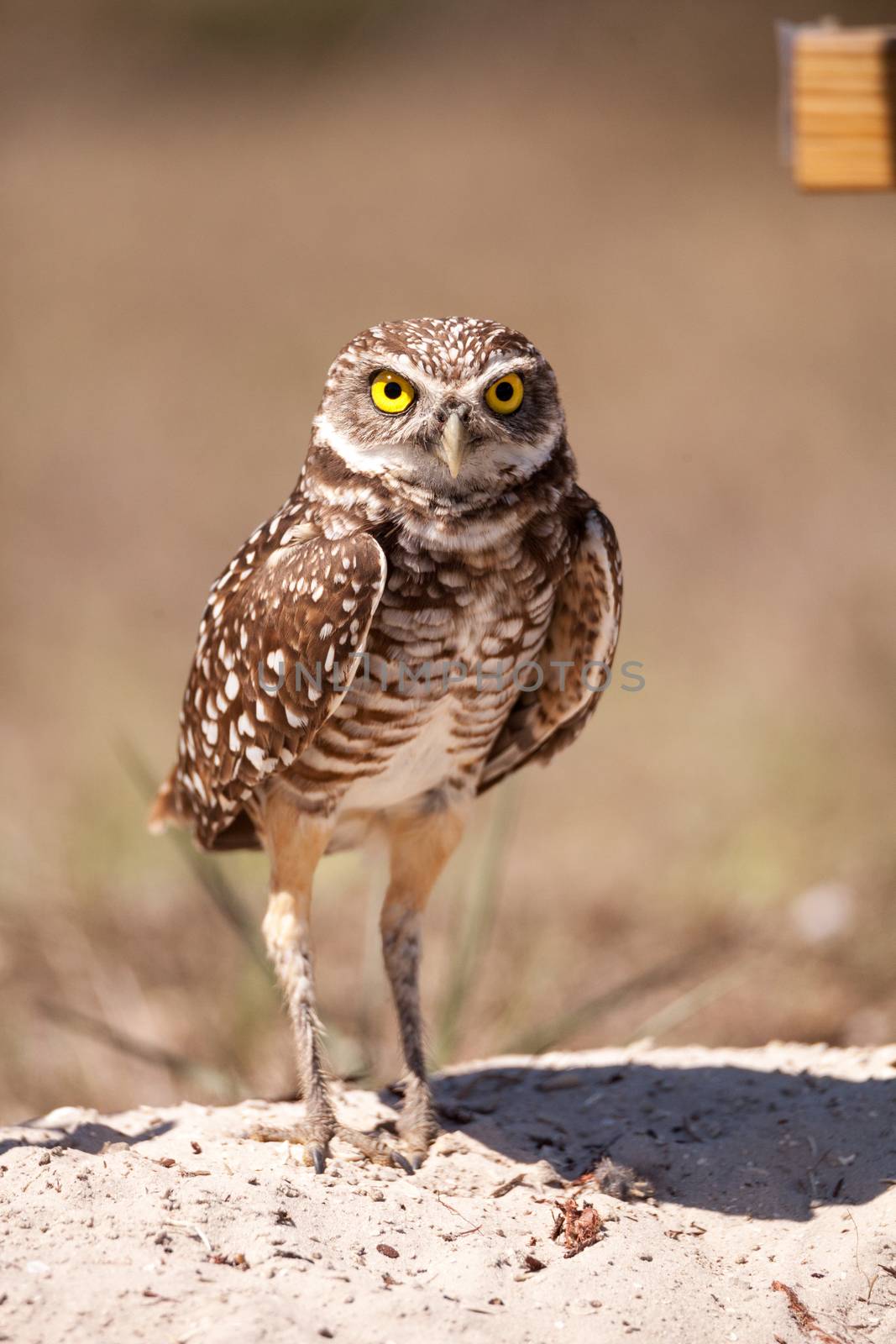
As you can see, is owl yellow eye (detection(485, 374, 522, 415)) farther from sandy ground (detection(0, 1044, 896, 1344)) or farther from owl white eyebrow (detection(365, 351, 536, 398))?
sandy ground (detection(0, 1044, 896, 1344))

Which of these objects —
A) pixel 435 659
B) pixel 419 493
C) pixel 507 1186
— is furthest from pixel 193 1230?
pixel 419 493

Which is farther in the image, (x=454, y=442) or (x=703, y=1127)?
(x=703, y=1127)

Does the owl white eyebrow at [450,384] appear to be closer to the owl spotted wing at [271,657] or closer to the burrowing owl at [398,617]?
the burrowing owl at [398,617]

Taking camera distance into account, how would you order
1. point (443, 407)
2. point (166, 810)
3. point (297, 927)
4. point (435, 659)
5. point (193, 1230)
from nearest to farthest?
point (193, 1230) → point (443, 407) → point (435, 659) → point (297, 927) → point (166, 810)

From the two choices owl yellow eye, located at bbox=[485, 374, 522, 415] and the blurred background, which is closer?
owl yellow eye, located at bbox=[485, 374, 522, 415]

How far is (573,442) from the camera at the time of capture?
1221cm

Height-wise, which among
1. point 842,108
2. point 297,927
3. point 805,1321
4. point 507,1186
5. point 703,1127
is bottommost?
point 805,1321

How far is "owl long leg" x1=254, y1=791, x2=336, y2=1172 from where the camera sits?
3689mm

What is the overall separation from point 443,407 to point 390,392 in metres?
0.17

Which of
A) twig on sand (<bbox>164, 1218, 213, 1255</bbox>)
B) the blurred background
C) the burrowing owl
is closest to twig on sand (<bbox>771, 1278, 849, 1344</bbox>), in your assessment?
the burrowing owl

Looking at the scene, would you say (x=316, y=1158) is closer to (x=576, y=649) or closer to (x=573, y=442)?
(x=576, y=649)

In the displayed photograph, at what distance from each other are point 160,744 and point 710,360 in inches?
299

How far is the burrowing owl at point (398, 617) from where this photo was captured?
3357 millimetres

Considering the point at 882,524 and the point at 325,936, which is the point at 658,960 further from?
the point at 882,524
